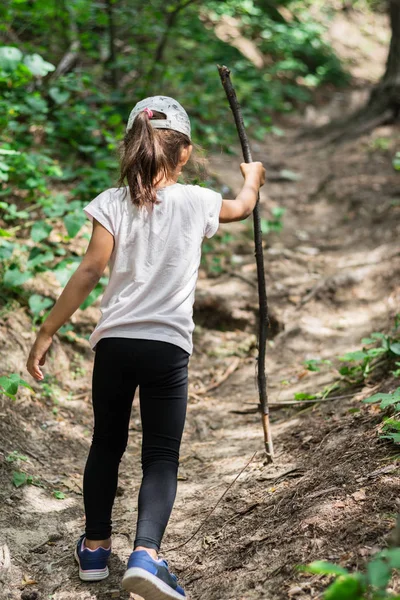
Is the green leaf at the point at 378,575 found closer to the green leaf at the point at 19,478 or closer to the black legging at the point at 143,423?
the black legging at the point at 143,423

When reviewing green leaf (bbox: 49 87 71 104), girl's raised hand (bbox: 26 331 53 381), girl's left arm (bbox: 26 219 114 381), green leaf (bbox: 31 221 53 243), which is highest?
girl's left arm (bbox: 26 219 114 381)

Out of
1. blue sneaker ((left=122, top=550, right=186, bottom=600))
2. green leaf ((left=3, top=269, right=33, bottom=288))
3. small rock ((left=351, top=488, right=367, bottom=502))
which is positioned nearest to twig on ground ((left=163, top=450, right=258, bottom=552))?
blue sneaker ((left=122, top=550, right=186, bottom=600))

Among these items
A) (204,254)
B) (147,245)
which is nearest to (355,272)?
(204,254)

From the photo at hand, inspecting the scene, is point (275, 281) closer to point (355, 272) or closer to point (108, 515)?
point (355, 272)

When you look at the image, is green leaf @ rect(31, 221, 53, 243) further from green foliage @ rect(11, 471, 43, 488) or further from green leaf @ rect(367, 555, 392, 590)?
green leaf @ rect(367, 555, 392, 590)

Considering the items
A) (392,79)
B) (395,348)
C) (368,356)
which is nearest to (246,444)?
(368,356)

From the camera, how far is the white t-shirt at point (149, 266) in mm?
2061

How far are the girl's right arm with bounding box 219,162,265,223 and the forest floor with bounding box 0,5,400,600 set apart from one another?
3.46ft

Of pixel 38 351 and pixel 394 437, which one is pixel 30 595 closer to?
pixel 38 351

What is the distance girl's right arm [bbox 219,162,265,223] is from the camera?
2.29m

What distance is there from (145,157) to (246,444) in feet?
5.69

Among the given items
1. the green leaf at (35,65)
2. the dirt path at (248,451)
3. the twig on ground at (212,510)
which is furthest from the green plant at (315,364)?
the green leaf at (35,65)

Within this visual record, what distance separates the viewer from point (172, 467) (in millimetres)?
2125

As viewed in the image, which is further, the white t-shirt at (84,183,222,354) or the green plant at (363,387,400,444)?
the green plant at (363,387,400,444)
